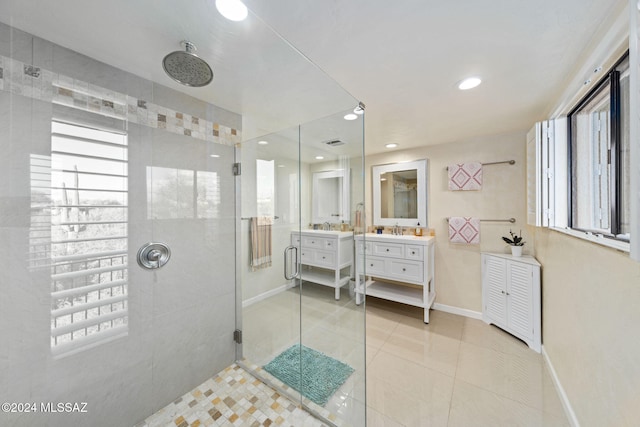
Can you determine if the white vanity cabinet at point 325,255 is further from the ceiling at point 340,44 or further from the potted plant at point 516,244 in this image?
the potted plant at point 516,244

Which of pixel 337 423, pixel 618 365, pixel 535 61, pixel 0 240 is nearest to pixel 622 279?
pixel 618 365

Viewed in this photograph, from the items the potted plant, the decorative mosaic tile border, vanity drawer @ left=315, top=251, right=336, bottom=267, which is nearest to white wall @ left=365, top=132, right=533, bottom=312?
the potted plant

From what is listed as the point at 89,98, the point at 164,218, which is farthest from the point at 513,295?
the point at 89,98

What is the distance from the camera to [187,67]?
Result: 1.31 meters

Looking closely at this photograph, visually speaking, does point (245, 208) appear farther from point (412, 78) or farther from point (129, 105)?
point (412, 78)

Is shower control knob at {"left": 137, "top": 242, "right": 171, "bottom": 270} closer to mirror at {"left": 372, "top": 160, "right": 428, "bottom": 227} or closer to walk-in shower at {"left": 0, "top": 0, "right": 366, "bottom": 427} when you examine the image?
walk-in shower at {"left": 0, "top": 0, "right": 366, "bottom": 427}

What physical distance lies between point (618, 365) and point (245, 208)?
2.28 meters

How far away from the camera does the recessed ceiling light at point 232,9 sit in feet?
3.22

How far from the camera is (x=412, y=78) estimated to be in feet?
5.05

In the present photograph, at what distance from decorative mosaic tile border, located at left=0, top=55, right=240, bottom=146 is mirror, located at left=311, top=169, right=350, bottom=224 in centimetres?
98

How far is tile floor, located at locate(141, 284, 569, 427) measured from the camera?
1509 millimetres

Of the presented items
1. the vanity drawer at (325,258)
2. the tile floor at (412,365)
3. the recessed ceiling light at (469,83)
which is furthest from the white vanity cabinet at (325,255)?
the recessed ceiling light at (469,83)

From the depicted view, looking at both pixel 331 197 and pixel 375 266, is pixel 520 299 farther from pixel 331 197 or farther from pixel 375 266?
pixel 331 197

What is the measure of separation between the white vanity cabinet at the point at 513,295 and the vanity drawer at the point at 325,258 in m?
1.88
